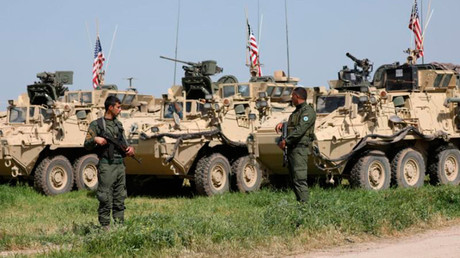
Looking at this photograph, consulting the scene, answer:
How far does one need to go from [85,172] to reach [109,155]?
27.9ft

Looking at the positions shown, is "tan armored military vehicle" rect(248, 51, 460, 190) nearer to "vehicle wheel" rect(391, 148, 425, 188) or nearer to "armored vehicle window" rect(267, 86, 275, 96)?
"vehicle wheel" rect(391, 148, 425, 188)

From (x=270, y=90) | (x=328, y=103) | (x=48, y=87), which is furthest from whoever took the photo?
(x=48, y=87)

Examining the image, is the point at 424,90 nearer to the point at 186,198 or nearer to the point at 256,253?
the point at 186,198

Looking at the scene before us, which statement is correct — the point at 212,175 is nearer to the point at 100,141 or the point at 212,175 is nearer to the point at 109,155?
the point at 109,155

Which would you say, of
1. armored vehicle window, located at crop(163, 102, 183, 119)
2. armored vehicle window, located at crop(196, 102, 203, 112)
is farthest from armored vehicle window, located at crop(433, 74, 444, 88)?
armored vehicle window, located at crop(163, 102, 183, 119)

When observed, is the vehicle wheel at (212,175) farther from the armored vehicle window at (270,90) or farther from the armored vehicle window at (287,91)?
the armored vehicle window at (287,91)

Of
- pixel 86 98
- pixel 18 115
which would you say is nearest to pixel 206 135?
pixel 86 98

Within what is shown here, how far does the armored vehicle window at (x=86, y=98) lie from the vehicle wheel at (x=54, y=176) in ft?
7.78

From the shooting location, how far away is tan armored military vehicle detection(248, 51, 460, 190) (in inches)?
570

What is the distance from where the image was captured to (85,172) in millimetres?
17500

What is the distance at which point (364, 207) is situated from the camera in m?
10.2

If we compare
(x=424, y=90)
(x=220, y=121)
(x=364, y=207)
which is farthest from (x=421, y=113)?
(x=364, y=207)

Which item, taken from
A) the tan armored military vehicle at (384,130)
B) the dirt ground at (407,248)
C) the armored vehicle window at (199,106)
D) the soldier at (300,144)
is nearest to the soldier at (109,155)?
the soldier at (300,144)

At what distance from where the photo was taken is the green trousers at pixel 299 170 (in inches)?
396
